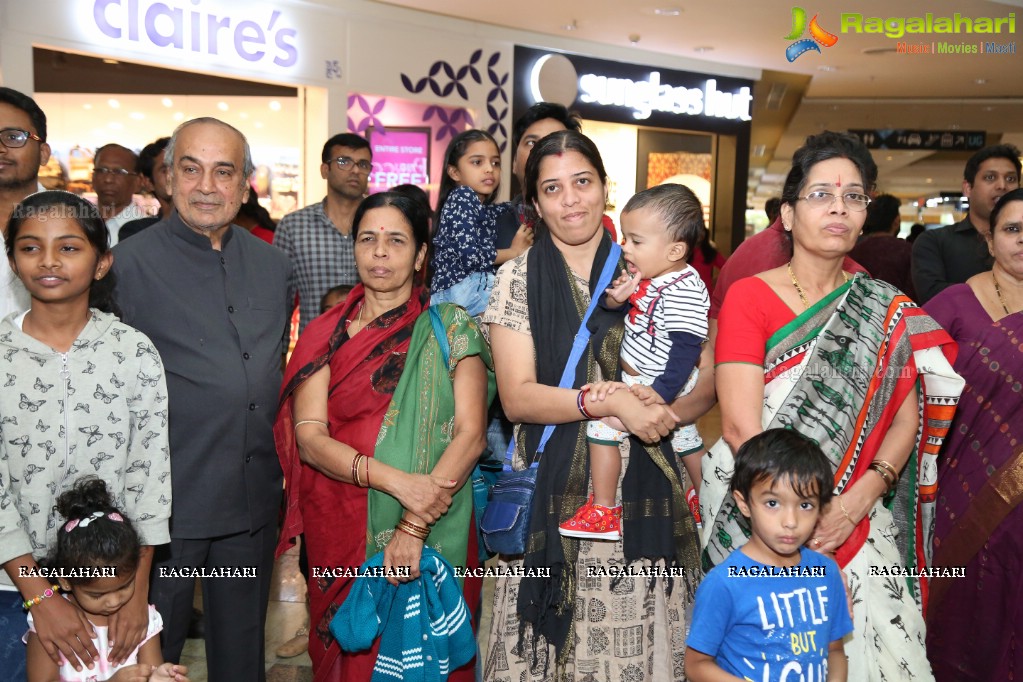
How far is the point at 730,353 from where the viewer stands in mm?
2275

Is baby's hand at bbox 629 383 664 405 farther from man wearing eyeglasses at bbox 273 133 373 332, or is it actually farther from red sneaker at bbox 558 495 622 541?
man wearing eyeglasses at bbox 273 133 373 332

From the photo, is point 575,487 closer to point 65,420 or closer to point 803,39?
point 65,420

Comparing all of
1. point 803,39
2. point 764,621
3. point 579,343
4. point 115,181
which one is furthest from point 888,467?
point 803,39

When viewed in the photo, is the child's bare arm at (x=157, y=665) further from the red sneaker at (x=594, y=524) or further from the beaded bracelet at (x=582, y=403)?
the beaded bracelet at (x=582, y=403)

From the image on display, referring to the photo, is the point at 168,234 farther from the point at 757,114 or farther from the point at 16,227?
the point at 757,114

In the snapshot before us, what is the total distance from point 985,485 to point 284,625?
9.18ft

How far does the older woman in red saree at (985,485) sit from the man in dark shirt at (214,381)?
223 cm

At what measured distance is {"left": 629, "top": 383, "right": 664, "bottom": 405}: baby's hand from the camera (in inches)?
88.5

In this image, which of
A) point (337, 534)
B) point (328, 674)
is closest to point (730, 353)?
point (337, 534)

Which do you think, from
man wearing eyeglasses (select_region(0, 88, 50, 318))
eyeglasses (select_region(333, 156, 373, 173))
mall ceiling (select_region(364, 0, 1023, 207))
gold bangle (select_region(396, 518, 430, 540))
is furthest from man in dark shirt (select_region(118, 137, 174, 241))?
mall ceiling (select_region(364, 0, 1023, 207))

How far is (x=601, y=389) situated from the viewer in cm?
223

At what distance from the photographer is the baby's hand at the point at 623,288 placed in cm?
231

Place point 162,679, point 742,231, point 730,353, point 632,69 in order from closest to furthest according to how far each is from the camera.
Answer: point 162,679 → point 730,353 → point 632,69 → point 742,231

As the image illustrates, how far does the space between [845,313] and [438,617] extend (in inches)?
53.7
